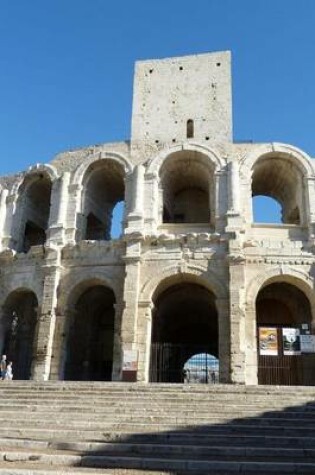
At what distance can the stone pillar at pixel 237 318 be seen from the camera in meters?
15.8

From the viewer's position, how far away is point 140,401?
11.7 meters

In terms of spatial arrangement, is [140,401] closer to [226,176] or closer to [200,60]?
[226,176]

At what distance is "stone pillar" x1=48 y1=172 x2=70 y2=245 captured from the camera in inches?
760

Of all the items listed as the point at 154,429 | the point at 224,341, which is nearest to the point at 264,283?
the point at 224,341

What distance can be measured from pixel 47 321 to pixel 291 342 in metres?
8.94

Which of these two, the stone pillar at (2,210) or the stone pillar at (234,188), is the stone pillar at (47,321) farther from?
the stone pillar at (234,188)

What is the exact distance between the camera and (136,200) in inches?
743

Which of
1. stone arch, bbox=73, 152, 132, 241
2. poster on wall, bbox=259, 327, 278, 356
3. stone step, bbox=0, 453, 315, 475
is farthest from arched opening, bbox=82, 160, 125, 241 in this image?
stone step, bbox=0, 453, 315, 475

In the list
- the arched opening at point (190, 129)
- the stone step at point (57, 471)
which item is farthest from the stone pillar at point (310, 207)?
the stone step at point (57, 471)

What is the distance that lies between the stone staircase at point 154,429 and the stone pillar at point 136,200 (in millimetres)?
6825

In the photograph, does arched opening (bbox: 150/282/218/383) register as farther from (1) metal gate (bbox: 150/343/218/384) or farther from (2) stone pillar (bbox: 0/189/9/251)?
(2) stone pillar (bbox: 0/189/9/251)

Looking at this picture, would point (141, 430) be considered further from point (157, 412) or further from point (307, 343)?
point (307, 343)

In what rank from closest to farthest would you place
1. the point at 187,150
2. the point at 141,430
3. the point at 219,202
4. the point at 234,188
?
1. the point at 141,430
2. the point at 234,188
3. the point at 219,202
4. the point at 187,150

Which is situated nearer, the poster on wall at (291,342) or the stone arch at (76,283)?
the poster on wall at (291,342)
